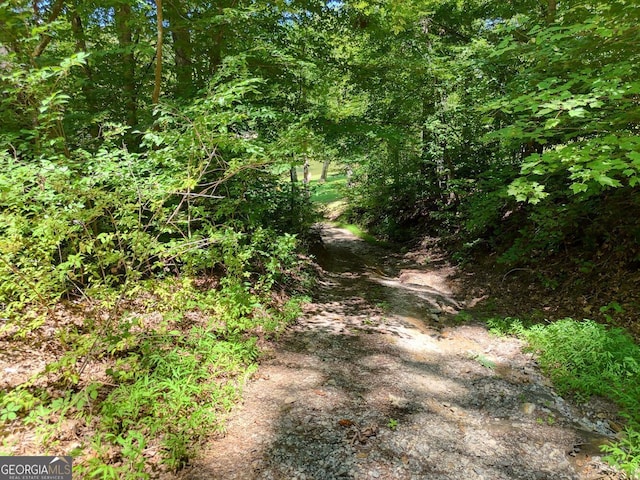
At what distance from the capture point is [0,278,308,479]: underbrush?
108 inches

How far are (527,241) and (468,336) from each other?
3.65 m

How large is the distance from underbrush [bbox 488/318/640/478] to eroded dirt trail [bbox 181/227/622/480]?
216mm

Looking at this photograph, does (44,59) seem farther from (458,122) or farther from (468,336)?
(458,122)

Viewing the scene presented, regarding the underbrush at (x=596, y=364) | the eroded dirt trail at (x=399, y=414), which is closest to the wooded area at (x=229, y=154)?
the eroded dirt trail at (x=399, y=414)

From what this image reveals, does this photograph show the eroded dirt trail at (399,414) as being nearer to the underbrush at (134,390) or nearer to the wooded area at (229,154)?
the underbrush at (134,390)

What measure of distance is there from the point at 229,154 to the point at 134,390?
13.1 feet

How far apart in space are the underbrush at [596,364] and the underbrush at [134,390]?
380 cm

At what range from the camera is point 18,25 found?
4.52 metres

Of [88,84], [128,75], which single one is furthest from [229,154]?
[88,84]

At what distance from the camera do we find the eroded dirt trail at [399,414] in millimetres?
3004

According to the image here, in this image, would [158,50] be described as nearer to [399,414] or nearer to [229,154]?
[229,154]

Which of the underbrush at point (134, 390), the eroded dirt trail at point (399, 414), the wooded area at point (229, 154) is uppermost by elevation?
the wooded area at point (229, 154)

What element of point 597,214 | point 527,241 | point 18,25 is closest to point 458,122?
point 527,241

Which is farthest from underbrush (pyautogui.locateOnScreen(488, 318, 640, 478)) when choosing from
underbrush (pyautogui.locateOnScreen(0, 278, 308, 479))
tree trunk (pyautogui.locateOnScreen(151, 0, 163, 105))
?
tree trunk (pyautogui.locateOnScreen(151, 0, 163, 105))
